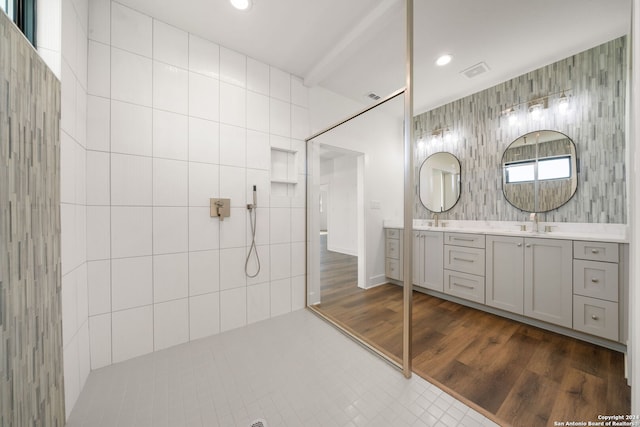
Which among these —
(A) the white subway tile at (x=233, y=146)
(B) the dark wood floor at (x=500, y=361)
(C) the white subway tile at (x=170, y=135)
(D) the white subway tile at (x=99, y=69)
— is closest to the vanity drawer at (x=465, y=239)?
(B) the dark wood floor at (x=500, y=361)

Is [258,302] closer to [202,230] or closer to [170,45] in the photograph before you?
[202,230]

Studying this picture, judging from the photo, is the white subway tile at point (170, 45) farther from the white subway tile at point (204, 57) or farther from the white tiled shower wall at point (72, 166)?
the white tiled shower wall at point (72, 166)


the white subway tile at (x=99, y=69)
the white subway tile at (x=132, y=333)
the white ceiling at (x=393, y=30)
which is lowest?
the white subway tile at (x=132, y=333)

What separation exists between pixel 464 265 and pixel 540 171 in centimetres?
126

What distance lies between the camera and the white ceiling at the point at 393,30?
1.59 meters

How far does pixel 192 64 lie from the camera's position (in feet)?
5.91

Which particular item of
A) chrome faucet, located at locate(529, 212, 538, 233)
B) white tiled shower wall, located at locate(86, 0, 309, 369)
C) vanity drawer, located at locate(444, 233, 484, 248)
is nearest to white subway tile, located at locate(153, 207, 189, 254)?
white tiled shower wall, located at locate(86, 0, 309, 369)

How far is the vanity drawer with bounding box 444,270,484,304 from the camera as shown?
234 centimetres

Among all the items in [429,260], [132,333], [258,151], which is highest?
[258,151]

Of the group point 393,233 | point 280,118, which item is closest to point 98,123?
point 280,118

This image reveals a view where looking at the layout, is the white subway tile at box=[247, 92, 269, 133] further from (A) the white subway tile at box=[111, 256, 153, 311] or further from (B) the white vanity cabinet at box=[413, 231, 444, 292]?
(B) the white vanity cabinet at box=[413, 231, 444, 292]

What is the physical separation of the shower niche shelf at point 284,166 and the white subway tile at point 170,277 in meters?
1.07

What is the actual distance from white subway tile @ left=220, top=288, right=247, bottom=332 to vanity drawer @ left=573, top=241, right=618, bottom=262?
2817 millimetres

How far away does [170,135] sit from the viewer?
1708 millimetres
